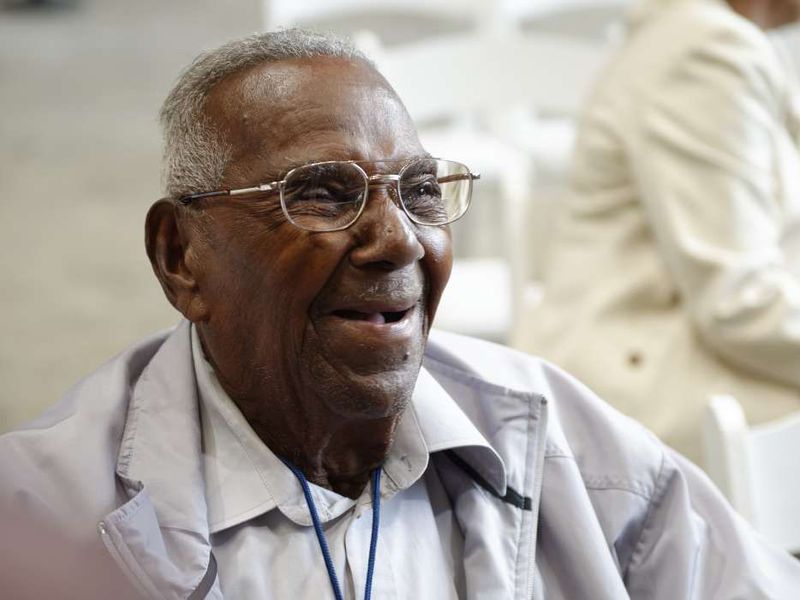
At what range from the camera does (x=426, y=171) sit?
1404 mm

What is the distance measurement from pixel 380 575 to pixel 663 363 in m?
1.21

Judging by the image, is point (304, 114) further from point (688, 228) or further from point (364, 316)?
point (688, 228)

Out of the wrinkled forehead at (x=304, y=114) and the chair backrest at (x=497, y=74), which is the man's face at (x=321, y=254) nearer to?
the wrinkled forehead at (x=304, y=114)

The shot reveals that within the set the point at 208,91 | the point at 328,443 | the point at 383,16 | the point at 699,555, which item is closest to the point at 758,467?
the point at 699,555

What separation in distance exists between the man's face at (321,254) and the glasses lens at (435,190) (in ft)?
0.06

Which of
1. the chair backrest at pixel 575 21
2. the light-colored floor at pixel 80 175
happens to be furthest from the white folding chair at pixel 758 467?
the chair backrest at pixel 575 21

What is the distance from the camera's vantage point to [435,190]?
1.42 m

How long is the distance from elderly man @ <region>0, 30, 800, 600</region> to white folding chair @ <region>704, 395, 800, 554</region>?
16 cm

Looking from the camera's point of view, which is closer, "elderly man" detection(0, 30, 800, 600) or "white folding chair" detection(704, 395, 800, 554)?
"elderly man" detection(0, 30, 800, 600)

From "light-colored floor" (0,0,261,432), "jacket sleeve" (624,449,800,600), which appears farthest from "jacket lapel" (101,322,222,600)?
"light-colored floor" (0,0,261,432)

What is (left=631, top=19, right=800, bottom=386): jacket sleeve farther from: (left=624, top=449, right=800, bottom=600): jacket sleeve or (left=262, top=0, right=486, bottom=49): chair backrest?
(left=624, top=449, right=800, bottom=600): jacket sleeve

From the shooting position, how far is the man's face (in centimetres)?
133

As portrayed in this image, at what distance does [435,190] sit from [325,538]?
15.7 inches

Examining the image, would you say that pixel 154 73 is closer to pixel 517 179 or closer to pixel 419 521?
pixel 517 179
